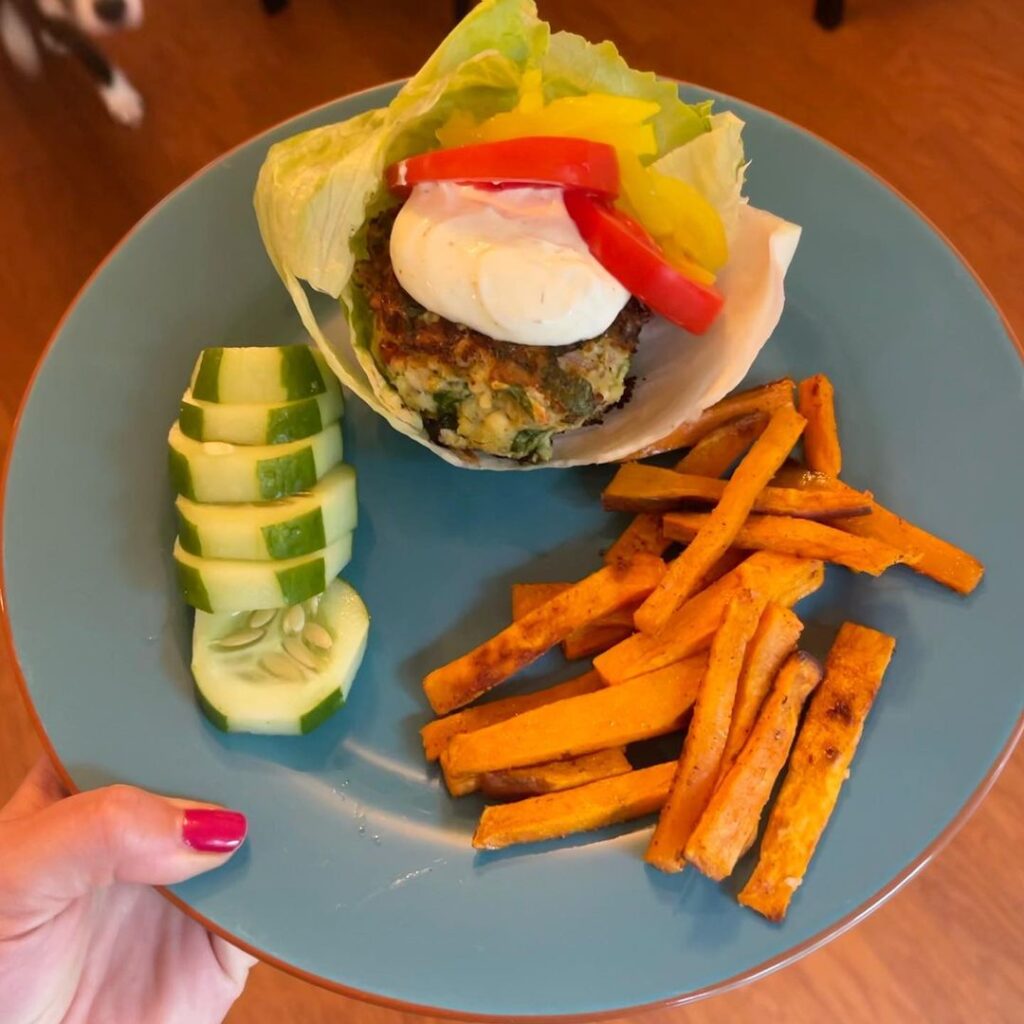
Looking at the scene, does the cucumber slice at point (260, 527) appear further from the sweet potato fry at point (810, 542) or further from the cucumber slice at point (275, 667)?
the sweet potato fry at point (810, 542)

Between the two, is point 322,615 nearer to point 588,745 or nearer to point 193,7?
point 588,745

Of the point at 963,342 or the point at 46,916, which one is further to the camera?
the point at 963,342

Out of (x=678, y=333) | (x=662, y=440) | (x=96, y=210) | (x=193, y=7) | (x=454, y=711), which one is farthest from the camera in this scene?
(x=193, y=7)

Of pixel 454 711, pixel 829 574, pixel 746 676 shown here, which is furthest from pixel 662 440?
pixel 454 711

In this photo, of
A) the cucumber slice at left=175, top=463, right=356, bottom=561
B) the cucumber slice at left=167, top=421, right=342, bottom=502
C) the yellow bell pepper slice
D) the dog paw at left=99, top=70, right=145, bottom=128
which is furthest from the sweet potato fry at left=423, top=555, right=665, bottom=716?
Result: the dog paw at left=99, top=70, right=145, bottom=128

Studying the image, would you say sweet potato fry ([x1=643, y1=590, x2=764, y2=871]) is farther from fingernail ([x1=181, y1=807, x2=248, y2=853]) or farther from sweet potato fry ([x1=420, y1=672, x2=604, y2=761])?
fingernail ([x1=181, y1=807, x2=248, y2=853])

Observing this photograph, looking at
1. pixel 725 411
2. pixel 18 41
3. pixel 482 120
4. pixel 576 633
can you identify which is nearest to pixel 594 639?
pixel 576 633

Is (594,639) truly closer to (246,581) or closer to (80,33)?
(246,581)
